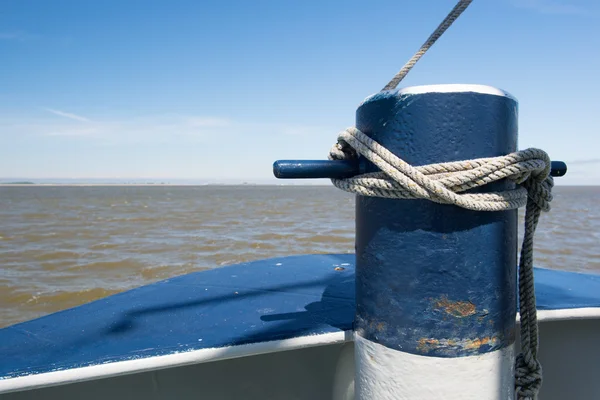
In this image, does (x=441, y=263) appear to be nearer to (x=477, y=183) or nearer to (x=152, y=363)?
(x=477, y=183)

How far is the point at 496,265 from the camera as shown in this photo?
924 millimetres

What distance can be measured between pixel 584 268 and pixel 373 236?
8.05m

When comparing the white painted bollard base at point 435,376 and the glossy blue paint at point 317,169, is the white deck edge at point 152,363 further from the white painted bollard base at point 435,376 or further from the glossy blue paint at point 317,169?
the glossy blue paint at point 317,169

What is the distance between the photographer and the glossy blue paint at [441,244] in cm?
89

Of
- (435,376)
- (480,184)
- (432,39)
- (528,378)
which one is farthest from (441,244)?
(432,39)

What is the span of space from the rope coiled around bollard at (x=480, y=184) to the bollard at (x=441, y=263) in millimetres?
29

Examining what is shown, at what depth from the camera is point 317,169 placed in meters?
0.97

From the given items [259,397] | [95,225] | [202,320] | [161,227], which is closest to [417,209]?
[202,320]

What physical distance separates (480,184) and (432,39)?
18.6 inches

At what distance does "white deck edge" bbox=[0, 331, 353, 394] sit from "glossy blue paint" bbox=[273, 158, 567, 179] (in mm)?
503

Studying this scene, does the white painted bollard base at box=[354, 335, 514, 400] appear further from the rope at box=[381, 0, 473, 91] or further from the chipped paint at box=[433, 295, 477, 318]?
→ the rope at box=[381, 0, 473, 91]

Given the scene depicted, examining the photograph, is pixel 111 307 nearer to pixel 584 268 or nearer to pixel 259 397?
pixel 259 397

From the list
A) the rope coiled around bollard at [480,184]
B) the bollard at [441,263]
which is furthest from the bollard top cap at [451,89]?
the rope coiled around bollard at [480,184]

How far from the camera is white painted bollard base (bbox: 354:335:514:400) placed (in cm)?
91
